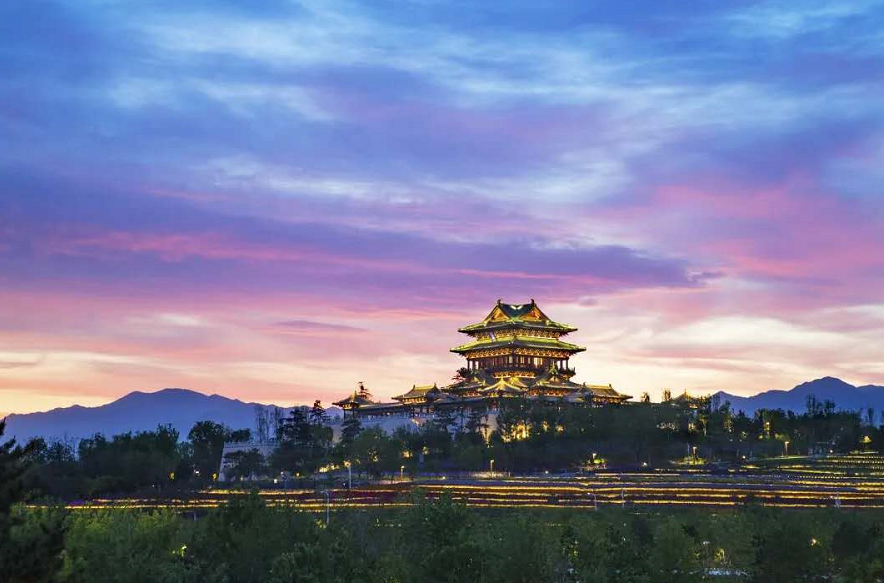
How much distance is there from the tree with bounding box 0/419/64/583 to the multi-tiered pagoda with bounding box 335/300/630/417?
100776 mm

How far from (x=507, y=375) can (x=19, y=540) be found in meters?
116

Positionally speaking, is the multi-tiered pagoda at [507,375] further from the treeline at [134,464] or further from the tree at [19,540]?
the tree at [19,540]

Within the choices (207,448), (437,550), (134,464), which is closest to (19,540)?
(437,550)

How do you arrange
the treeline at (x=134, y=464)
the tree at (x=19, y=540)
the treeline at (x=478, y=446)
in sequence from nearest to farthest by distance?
the tree at (x=19, y=540) < the treeline at (x=134, y=464) < the treeline at (x=478, y=446)

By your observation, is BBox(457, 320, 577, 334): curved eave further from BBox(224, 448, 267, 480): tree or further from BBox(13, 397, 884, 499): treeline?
BBox(224, 448, 267, 480): tree

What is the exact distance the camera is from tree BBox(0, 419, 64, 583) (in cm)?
2681

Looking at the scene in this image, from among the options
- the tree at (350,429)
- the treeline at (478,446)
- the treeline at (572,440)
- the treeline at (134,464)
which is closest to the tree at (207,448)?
the treeline at (134,464)

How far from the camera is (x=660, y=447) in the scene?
364 feet

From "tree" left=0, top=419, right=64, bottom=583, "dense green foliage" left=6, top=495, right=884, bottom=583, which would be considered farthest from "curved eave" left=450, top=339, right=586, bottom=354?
"tree" left=0, top=419, right=64, bottom=583

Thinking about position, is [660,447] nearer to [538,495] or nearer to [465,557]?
[538,495]

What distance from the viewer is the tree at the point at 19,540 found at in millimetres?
26812

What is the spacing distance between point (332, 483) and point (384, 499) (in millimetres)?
14220

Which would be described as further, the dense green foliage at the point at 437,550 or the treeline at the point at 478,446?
the treeline at the point at 478,446

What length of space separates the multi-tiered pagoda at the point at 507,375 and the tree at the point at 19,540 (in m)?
101
